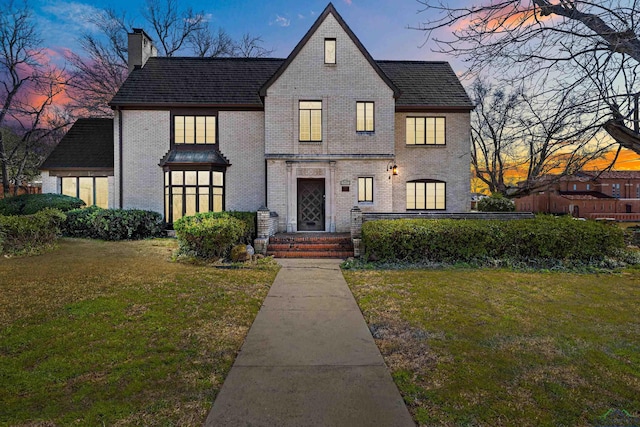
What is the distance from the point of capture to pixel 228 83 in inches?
680

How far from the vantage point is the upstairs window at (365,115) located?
14.8 m

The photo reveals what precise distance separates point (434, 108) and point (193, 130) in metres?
12.3

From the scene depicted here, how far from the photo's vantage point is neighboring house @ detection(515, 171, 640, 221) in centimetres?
3369

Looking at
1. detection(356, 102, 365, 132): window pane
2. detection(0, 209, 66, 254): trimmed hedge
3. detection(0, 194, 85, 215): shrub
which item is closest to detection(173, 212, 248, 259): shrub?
detection(0, 209, 66, 254): trimmed hedge

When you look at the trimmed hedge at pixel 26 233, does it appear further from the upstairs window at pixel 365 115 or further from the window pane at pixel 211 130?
the upstairs window at pixel 365 115

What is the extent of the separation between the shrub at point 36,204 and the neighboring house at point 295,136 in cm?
137

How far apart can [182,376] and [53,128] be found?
108 feet

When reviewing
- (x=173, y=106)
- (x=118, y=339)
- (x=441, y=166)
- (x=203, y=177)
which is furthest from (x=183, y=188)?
(x=441, y=166)

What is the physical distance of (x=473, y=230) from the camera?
10.4m

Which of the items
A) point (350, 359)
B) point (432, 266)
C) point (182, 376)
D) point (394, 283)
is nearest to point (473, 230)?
point (432, 266)

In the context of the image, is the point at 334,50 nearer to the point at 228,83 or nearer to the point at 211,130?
the point at 228,83

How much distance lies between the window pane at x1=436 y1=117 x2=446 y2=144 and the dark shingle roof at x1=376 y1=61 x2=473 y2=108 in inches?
29.1

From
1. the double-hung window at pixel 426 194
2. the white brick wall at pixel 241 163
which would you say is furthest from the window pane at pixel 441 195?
Result: the white brick wall at pixel 241 163

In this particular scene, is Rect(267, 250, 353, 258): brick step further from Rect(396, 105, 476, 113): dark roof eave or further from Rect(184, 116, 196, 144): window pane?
Rect(396, 105, 476, 113): dark roof eave
